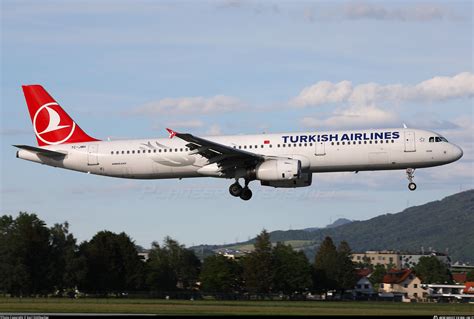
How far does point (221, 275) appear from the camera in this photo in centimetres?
10431

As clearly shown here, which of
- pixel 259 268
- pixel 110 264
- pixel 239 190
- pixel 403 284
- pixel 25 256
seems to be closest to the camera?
pixel 239 190

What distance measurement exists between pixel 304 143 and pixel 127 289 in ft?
141

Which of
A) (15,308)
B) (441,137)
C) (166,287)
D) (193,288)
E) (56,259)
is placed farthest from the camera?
(193,288)

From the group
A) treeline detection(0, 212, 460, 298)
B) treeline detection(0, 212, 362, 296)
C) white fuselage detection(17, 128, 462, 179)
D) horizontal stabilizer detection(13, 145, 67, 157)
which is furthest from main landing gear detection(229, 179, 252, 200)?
treeline detection(0, 212, 362, 296)

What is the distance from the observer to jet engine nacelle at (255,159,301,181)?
60719 millimetres

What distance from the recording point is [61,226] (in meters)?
107

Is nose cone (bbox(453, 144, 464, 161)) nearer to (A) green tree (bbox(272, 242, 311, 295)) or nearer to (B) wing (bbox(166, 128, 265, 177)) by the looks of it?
(B) wing (bbox(166, 128, 265, 177))

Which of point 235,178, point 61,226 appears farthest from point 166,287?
point 235,178

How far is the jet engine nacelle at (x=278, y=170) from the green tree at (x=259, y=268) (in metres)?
42.4

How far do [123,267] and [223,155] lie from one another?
43300 mm

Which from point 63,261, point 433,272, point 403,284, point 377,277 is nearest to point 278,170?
point 63,261

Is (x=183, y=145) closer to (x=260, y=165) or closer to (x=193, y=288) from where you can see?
(x=260, y=165)

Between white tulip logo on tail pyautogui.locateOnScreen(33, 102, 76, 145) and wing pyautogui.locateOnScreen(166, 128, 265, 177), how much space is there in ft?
32.9

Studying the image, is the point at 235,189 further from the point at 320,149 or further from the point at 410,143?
the point at 410,143
